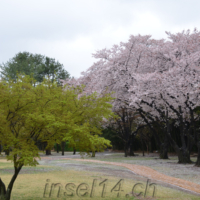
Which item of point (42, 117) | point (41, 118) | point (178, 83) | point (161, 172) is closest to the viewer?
point (41, 118)

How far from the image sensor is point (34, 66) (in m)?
44.8

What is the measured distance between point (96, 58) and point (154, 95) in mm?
7144

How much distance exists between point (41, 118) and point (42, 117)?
23 centimetres

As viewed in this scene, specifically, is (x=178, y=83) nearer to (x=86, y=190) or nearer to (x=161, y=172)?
(x=161, y=172)

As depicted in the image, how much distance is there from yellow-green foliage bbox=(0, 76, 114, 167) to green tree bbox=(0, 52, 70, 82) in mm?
36359

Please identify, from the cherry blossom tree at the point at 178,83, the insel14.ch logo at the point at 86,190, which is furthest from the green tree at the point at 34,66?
the insel14.ch logo at the point at 86,190

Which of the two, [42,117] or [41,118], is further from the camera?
[42,117]

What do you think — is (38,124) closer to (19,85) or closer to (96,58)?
(19,85)

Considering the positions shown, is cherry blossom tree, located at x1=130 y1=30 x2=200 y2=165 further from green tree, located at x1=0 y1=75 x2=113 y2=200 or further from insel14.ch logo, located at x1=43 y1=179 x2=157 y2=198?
green tree, located at x1=0 y1=75 x2=113 y2=200

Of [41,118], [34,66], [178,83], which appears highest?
[34,66]

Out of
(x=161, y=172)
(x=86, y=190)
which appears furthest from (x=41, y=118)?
(x=161, y=172)

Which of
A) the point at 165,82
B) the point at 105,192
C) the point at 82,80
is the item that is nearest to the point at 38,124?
the point at 105,192

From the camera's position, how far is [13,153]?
6.73 m

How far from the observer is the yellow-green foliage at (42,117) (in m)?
6.96
